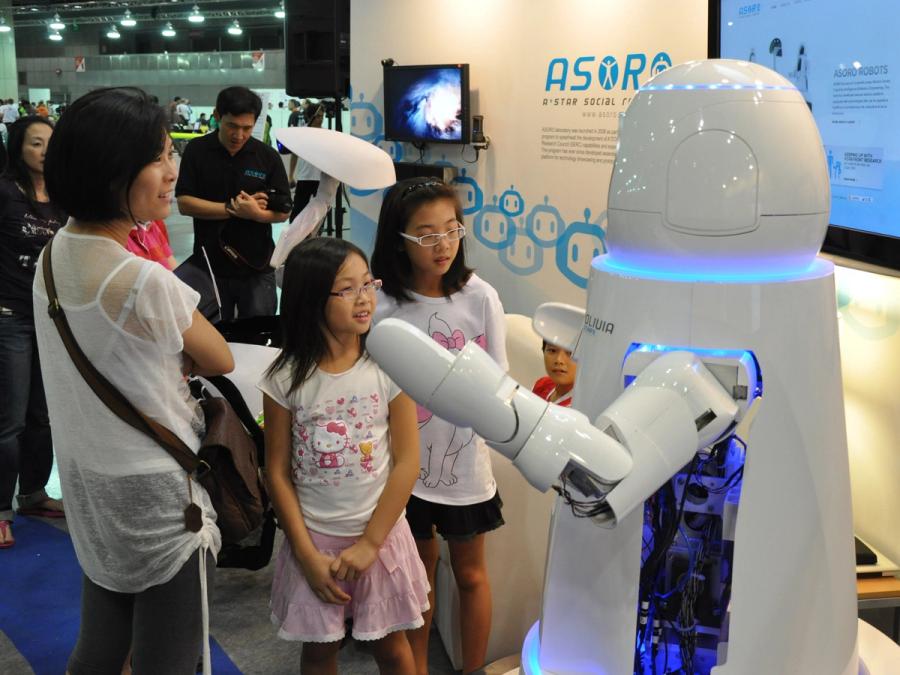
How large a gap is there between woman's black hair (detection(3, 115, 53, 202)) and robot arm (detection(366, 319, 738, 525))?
8.76 ft

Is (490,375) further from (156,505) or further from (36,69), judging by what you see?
(36,69)

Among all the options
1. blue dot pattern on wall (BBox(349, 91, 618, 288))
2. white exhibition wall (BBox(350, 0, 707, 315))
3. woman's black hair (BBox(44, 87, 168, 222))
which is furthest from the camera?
blue dot pattern on wall (BBox(349, 91, 618, 288))

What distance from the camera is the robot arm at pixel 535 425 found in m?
0.97

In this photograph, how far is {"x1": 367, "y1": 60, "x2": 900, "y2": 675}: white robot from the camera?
0.99m

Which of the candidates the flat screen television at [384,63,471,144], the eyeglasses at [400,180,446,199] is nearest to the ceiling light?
the flat screen television at [384,63,471,144]

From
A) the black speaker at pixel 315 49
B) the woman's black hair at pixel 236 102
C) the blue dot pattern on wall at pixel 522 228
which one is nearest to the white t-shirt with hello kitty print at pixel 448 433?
the woman's black hair at pixel 236 102

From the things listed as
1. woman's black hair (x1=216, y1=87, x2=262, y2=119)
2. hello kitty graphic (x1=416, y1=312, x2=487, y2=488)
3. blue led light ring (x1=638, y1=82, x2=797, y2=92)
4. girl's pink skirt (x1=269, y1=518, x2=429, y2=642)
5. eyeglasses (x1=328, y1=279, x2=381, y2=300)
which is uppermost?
woman's black hair (x1=216, y1=87, x2=262, y2=119)

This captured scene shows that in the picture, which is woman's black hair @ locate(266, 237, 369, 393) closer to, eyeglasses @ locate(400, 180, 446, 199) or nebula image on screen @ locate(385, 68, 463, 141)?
eyeglasses @ locate(400, 180, 446, 199)

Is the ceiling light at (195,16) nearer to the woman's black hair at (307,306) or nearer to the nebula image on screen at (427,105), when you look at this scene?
the nebula image on screen at (427,105)

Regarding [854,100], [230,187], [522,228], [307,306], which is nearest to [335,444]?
[307,306]

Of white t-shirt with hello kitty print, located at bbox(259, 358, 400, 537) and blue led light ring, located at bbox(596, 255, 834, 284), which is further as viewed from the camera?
white t-shirt with hello kitty print, located at bbox(259, 358, 400, 537)

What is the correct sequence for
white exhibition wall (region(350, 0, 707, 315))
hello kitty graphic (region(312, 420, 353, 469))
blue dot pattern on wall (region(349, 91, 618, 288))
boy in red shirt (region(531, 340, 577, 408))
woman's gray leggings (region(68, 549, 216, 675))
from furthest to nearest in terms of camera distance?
1. blue dot pattern on wall (region(349, 91, 618, 288))
2. white exhibition wall (region(350, 0, 707, 315))
3. boy in red shirt (region(531, 340, 577, 408))
4. hello kitty graphic (region(312, 420, 353, 469))
5. woman's gray leggings (region(68, 549, 216, 675))

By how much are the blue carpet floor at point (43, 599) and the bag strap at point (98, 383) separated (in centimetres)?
129

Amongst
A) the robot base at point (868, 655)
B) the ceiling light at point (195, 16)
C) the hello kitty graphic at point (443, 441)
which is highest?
the ceiling light at point (195, 16)
